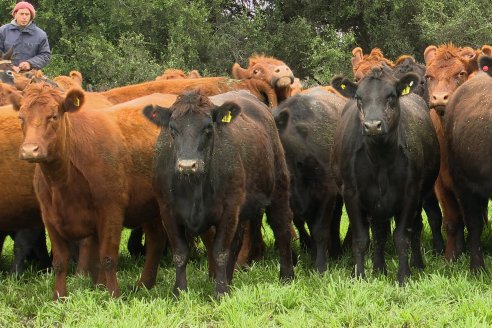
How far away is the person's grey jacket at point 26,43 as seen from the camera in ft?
36.8

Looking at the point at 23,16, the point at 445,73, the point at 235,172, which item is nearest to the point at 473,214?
the point at 445,73

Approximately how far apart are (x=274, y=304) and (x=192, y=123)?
61.2 inches

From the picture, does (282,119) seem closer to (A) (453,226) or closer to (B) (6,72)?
(A) (453,226)

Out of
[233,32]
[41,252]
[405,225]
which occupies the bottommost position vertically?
[233,32]

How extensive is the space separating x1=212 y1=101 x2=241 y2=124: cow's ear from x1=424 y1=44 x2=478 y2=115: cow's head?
116 inches

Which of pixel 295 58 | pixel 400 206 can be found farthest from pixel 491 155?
pixel 295 58

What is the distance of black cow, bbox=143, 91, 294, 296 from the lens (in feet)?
21.5

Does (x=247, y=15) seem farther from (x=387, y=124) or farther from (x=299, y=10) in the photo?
(x=387, y=124)

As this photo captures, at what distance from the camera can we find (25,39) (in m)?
11.3

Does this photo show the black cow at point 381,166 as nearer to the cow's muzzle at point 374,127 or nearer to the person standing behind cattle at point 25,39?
the cow's muzzle at point 374,127

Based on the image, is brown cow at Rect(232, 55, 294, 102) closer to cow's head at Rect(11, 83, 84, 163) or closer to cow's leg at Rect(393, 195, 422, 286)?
cow's leg at Rect(393, 195, 422, 286)

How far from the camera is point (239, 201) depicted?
6.88 metres

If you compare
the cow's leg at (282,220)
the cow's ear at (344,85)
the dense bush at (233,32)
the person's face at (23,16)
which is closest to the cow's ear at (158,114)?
the cow's leg at (282,220)

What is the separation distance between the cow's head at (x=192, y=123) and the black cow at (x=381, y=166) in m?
1.24
